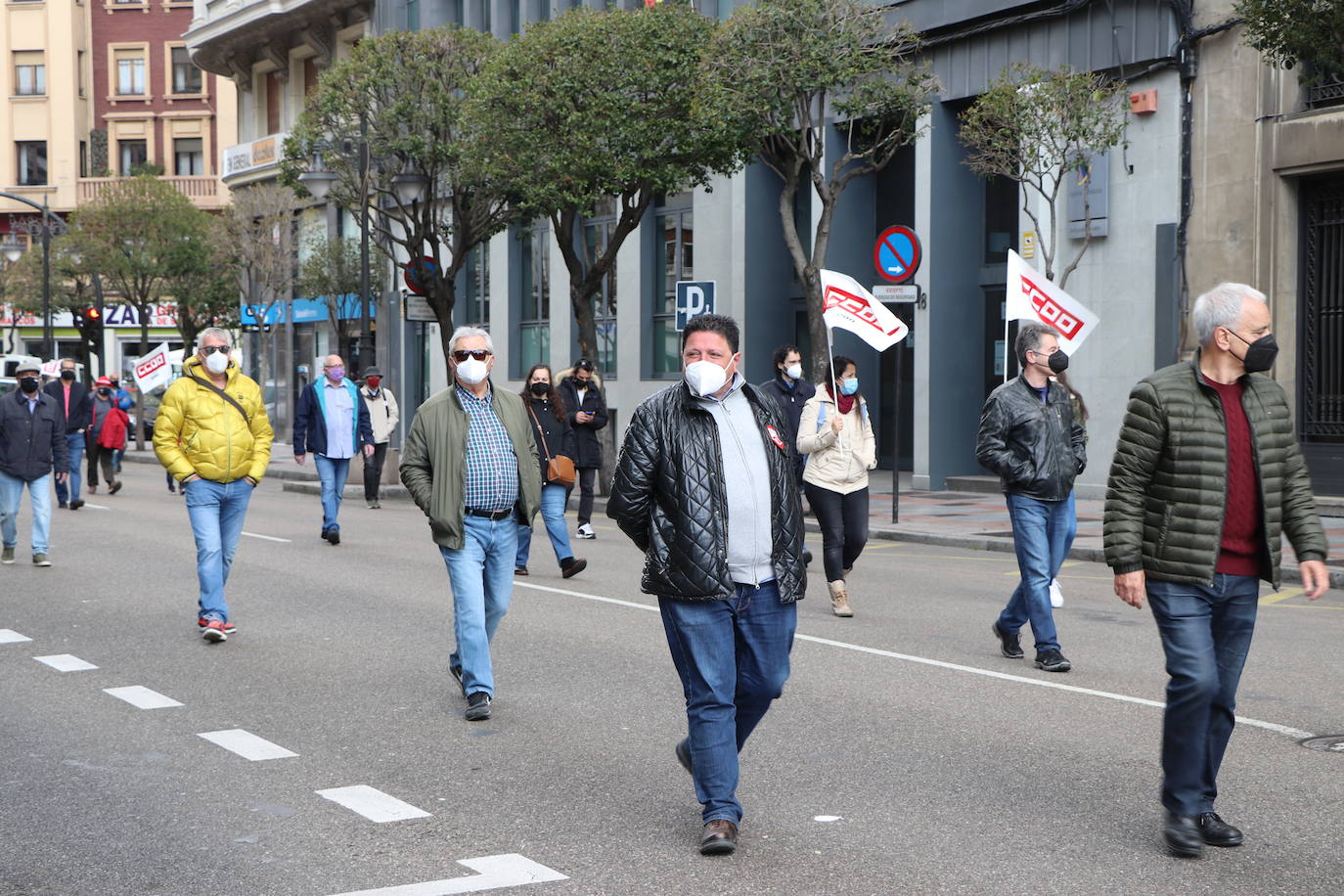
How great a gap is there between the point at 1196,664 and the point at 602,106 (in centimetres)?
1741

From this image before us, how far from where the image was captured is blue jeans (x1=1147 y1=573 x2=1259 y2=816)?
5172 millimetres

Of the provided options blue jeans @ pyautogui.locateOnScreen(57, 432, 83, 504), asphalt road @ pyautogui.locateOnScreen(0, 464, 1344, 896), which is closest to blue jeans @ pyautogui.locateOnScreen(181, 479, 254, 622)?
asphalt road @ pyautogui.locateOnScreen(0, 464, 1344, 896)

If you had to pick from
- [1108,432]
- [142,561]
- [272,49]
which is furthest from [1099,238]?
[272,49]

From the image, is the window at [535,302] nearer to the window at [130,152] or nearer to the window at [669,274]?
the window at [669,274]

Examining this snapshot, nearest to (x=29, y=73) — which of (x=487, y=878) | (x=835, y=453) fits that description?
(x=835, y=453)

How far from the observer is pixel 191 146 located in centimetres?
6719

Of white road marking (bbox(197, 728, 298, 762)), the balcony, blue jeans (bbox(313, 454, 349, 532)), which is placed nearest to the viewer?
white road marking (bbox(197, 728, 298, 762))

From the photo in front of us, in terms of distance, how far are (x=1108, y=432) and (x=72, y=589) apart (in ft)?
44.9

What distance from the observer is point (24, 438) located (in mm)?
14039

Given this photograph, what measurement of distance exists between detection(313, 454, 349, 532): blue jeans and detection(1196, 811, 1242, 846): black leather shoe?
12.0m

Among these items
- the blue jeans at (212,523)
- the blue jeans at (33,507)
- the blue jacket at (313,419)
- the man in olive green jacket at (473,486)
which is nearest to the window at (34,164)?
the blue jacket at (313,419)

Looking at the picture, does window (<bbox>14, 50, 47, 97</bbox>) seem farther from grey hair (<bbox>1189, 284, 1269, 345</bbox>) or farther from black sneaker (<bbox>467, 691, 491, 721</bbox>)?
grey hair (<bbox>1189, 284, 1269, 345</bbox>)

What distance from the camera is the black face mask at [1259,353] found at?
5.06 meters

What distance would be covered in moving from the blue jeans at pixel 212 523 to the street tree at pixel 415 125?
51.4ft
